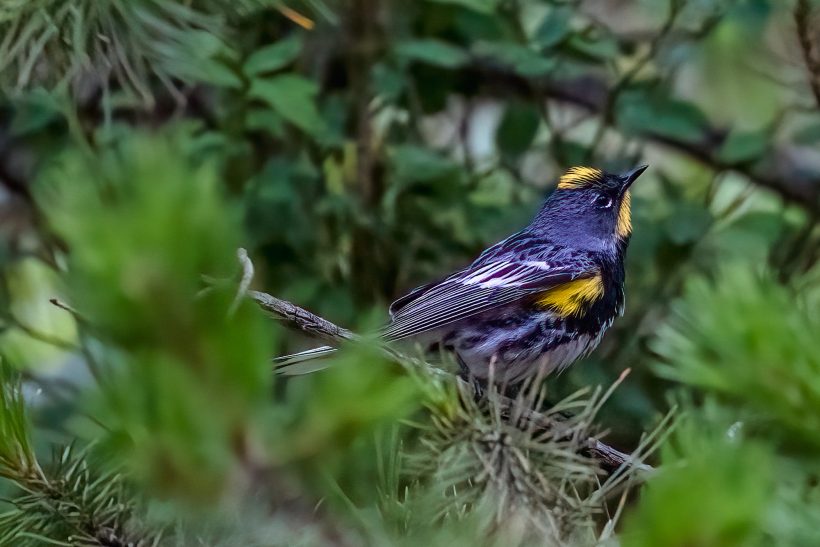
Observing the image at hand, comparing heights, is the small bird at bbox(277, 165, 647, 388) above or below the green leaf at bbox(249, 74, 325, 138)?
below

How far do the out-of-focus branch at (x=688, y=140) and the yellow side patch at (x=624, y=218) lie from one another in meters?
0.15

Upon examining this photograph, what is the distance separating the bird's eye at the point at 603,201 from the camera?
192 centimetres

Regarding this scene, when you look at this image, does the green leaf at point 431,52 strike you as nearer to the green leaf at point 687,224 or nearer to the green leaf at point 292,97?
the green leaf at point 292,97

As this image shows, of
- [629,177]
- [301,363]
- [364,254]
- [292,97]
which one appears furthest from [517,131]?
[301,363]

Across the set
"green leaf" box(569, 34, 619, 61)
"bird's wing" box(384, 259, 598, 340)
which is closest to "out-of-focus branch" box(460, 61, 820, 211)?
"green leaf" box(569, 34, 619, 61)

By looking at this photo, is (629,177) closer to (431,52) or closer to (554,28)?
(554,28)

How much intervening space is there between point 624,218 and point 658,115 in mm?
199

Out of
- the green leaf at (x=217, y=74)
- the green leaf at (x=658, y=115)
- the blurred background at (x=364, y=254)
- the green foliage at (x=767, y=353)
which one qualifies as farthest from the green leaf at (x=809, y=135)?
the green foliage at (x=767, y=353)

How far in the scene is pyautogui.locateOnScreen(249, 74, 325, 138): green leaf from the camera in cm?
162

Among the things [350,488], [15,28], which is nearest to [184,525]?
[350,488]

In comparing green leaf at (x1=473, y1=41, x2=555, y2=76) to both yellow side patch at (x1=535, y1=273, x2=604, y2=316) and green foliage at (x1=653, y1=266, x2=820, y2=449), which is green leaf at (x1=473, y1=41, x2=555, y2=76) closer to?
yellow side patch at (x1=535, y1=273, x2=604, y2=316)

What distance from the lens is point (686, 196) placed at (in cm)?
201

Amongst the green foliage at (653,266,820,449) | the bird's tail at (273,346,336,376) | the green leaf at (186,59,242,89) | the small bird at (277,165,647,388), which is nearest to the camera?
the green foliage at (653,266,820,449)

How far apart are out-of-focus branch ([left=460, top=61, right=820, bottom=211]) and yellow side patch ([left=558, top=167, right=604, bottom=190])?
16 cm
